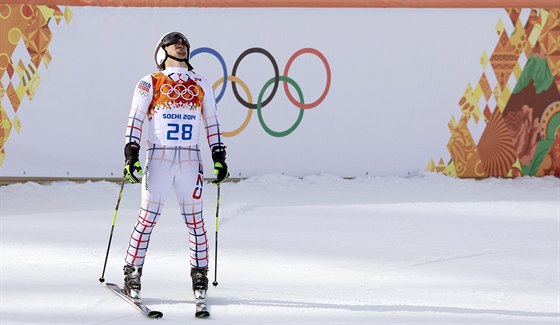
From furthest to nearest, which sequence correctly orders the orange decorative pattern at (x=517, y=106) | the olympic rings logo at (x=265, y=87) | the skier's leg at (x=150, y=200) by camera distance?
the orange decorative pattern at (x=517, y=106) → the olympic rings logo at (x=265, y=87) → the skier's leg at (x=150, y=200)

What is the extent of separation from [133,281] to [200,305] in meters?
0.44

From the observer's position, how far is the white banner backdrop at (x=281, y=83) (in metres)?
10.3

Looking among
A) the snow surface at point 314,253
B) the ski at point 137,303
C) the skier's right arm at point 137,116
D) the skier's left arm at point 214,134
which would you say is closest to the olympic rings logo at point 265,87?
the snow surface at point 314,253

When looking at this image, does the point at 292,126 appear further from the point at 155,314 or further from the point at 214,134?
the point at 155,314

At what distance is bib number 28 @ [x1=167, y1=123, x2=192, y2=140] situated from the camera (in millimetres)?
5289

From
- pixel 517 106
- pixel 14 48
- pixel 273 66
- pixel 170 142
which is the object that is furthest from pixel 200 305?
pixel 517 106

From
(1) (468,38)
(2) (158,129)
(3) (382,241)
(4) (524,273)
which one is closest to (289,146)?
(1) (468,38)

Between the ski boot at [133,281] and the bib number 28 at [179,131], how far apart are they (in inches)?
29.9

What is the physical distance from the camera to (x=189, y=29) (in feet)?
33.9

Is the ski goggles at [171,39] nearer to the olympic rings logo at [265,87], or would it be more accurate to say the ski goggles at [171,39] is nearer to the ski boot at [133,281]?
the ski boot at [133,281]

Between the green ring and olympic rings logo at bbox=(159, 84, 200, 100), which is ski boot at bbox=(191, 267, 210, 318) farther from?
the green ring

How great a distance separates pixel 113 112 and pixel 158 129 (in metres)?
5.14

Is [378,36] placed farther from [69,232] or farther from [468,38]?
[69,232]

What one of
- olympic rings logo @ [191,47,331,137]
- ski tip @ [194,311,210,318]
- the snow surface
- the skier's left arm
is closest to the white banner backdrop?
olympic rings logo @ [191,47,331,137]
